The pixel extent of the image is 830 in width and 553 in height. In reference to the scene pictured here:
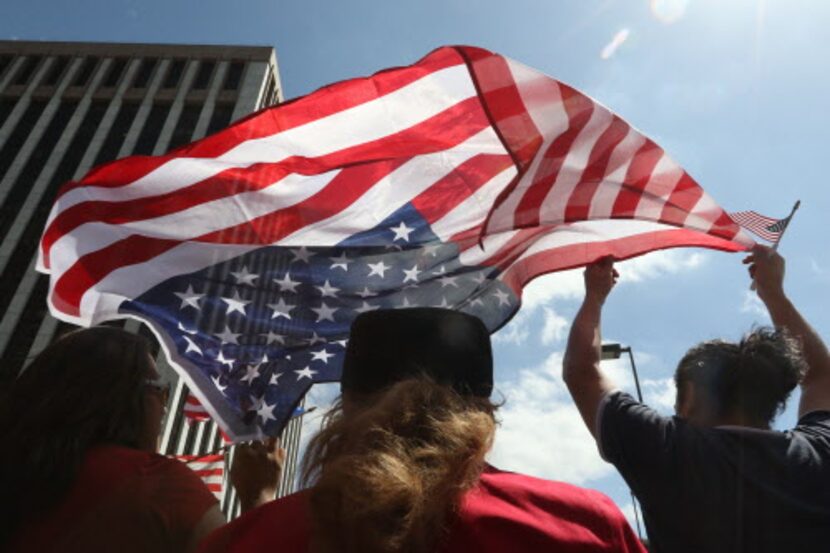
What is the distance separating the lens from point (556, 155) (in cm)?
362

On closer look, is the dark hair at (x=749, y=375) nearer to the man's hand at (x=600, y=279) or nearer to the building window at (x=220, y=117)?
the man's hand at (x=600, y=279)

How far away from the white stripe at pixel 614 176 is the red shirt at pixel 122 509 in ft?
8.77

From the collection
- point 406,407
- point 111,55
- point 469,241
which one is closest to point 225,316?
point 469,241

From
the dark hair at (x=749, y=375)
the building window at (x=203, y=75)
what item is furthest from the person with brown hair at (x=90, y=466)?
the building window at (x=203, y=75)

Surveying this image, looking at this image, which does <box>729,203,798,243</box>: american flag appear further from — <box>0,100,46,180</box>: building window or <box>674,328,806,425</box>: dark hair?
<box>0,100,46,180</box>: building window

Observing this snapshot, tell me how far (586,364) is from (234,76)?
45.0 m

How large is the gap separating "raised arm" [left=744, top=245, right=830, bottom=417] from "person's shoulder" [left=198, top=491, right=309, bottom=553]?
2.16m

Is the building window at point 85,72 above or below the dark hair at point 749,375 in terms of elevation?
above

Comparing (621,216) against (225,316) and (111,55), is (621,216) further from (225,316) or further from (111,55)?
(111,55)

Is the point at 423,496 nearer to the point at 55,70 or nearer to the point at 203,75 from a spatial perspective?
the point at 203,75

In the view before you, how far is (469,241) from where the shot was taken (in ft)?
14.0

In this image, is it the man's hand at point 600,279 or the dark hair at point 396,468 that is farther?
the man's hand at point 600,279

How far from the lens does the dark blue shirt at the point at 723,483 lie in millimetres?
1885

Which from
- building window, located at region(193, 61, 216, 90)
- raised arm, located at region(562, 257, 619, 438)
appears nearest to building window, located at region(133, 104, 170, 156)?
building window, located at region(193, 61, 216, 90)
